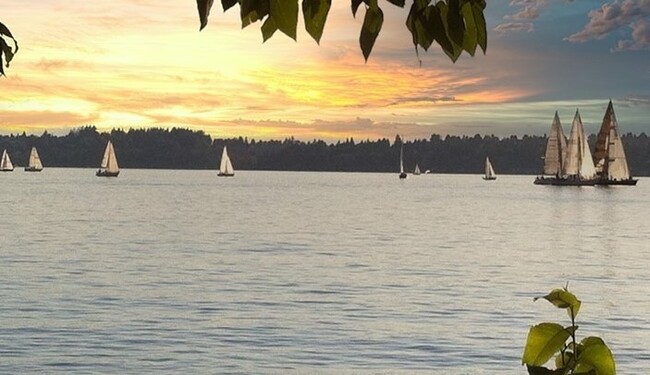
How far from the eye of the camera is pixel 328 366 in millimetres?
26594

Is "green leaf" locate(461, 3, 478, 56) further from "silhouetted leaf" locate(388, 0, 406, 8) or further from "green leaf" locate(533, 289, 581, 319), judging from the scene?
"green leaf" locate(533, 289, 581, 319)

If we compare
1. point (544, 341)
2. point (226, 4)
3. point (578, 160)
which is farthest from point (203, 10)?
point (578, 160)

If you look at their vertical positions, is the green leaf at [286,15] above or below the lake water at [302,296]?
above

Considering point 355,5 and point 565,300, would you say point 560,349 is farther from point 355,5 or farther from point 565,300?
point 355,5

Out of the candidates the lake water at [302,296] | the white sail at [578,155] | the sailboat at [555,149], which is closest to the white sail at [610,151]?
the white sail at [578,155]

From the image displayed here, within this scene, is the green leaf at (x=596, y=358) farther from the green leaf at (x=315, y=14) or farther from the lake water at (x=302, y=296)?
the lake water at (x=302, y=296)

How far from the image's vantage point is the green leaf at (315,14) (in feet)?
8.62

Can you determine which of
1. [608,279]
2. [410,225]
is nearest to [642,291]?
[608,279]

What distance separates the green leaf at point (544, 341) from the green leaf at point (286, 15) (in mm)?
867

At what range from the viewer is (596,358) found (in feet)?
8.49

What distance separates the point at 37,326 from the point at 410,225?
69.8m

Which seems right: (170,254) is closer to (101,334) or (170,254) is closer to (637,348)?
(101,334)

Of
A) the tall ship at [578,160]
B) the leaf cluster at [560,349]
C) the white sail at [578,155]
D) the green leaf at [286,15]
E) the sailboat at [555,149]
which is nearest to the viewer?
the green leaf at [286,15]

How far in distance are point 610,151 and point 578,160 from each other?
5.38 metres
